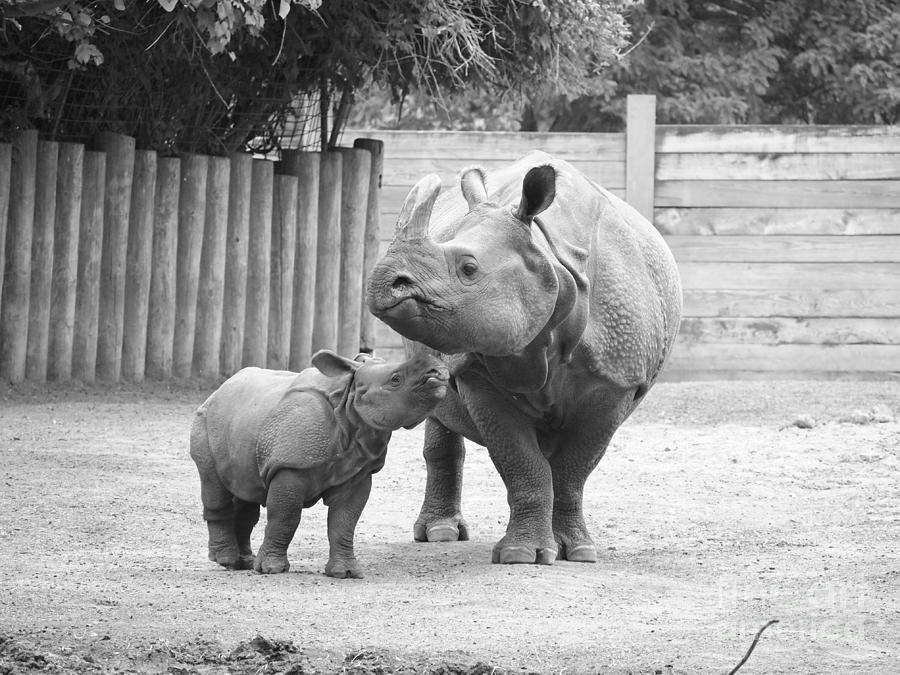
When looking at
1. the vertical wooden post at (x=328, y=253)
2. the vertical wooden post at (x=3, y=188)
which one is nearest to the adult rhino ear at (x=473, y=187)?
the vertical wooden post at (x=3, y=188)

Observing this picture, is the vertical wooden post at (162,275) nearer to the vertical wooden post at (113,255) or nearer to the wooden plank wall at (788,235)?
the vertical wooden post at (113,255)

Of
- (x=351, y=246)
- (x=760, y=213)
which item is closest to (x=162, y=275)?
(x=351, y=246)

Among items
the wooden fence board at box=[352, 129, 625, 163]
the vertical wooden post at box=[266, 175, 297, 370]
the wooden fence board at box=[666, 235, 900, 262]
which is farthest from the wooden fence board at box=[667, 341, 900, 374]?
the vertical wooden post at box=[266, 175, 297, 370]

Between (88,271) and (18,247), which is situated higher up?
(18,247)

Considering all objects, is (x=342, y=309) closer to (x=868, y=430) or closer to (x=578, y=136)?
(x=578, y=136)

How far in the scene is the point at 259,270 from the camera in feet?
39.5

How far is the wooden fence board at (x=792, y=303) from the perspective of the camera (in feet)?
43.8

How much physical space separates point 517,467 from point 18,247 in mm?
5970

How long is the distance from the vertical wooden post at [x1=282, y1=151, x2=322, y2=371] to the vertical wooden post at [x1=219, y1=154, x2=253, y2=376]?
522 mm

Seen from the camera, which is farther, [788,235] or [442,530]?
[788,235]

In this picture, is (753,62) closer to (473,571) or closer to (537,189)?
(473,571)

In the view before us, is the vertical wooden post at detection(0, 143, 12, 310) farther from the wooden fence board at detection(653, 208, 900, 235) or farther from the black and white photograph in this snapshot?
the wooden fence board at detection(653, 208, 900, 235)

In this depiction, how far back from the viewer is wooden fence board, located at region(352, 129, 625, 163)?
→ 13.4 meters

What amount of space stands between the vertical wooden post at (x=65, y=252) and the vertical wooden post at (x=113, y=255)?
11.4 inches
